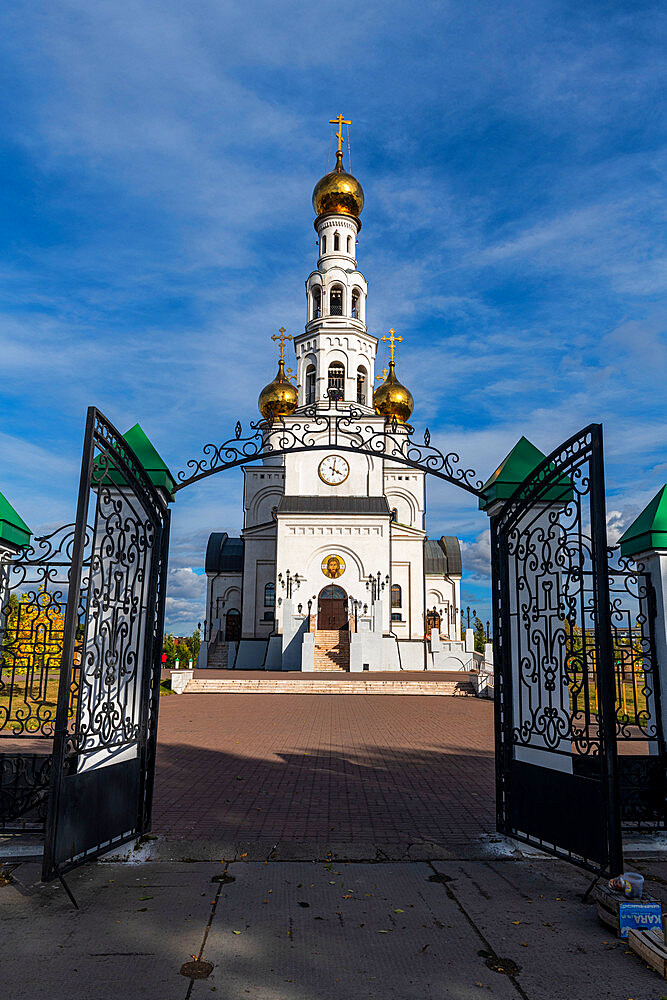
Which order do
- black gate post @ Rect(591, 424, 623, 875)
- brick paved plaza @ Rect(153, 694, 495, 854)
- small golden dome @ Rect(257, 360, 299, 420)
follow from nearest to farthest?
1. black gate post @ Rect(591, 424, 623, 875)
2. brick paved plaza @ Rect(153, 694, 495, 854)
3. small golden dome @ Rect(257, 360, 299, 420)

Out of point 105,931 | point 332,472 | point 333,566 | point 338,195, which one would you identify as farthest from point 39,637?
point 338,195

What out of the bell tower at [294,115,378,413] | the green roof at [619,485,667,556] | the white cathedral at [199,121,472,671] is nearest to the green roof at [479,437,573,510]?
the green roof at [619,485,667,556]

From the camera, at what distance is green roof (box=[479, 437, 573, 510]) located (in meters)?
6.32

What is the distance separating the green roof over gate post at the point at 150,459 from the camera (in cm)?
648

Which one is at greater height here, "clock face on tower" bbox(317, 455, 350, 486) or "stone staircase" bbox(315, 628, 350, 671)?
"clock face on tower" bbox(317, 455, 350, 486)

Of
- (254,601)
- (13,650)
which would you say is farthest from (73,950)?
(254,601)

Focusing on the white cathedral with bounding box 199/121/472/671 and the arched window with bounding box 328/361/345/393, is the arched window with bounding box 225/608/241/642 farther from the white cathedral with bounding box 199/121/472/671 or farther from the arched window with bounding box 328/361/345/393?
the arched window with bounding box 328/361/345/393

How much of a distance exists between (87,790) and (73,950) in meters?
1.25

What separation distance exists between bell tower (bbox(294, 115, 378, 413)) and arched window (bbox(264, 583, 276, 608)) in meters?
9.38

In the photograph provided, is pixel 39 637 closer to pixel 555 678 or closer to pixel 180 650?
pixel 555 678

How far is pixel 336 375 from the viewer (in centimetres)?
3462

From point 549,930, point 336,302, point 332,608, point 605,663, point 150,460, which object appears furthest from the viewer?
point 336,302

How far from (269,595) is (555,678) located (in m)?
29.2

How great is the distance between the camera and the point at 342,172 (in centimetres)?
3616
